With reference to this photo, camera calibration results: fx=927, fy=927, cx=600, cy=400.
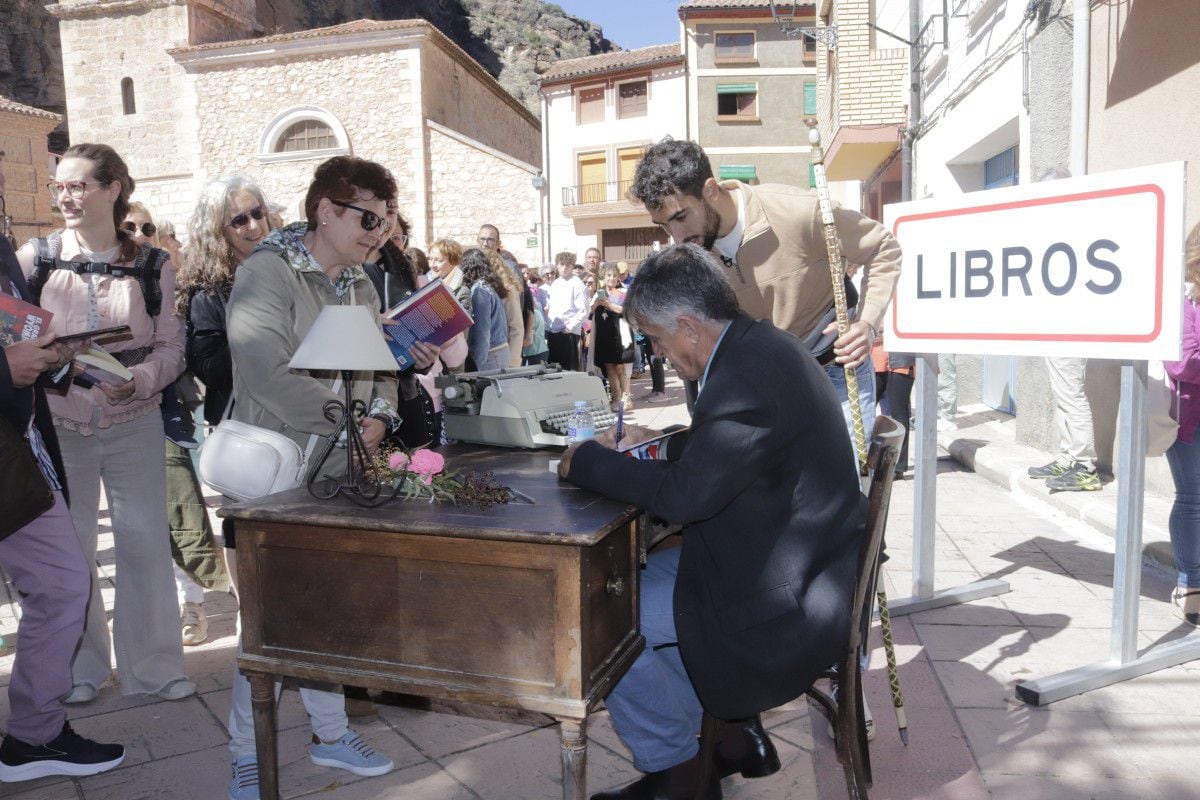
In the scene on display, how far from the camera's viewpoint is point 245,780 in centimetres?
260

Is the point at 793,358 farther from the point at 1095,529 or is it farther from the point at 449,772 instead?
the point at 1095,529

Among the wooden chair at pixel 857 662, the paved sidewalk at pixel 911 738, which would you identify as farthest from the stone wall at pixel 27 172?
the wooden chair at pixel 857 662

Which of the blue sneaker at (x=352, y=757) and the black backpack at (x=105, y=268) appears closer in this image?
the blue sneaker at (x=352, y=757)

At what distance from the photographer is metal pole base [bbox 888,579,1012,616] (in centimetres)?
408

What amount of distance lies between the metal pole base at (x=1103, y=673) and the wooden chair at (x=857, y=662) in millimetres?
976

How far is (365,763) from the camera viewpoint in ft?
9.39

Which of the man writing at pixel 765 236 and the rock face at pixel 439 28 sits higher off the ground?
the rock face at pixel 439 28

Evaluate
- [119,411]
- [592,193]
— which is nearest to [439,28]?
[592,193]

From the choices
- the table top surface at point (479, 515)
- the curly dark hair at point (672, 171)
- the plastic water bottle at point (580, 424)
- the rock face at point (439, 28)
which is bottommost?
the table top surface at point (479, 515)

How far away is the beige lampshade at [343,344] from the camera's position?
2154 mm

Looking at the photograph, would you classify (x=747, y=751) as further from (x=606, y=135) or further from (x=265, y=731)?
(x=606, y=135)

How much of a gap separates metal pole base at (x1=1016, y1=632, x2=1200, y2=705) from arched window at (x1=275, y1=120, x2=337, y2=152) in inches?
1086

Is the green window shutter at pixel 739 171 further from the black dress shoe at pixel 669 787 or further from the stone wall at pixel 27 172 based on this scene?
the black dress shoe at pixel 669 787

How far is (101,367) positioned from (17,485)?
481 millimetres
